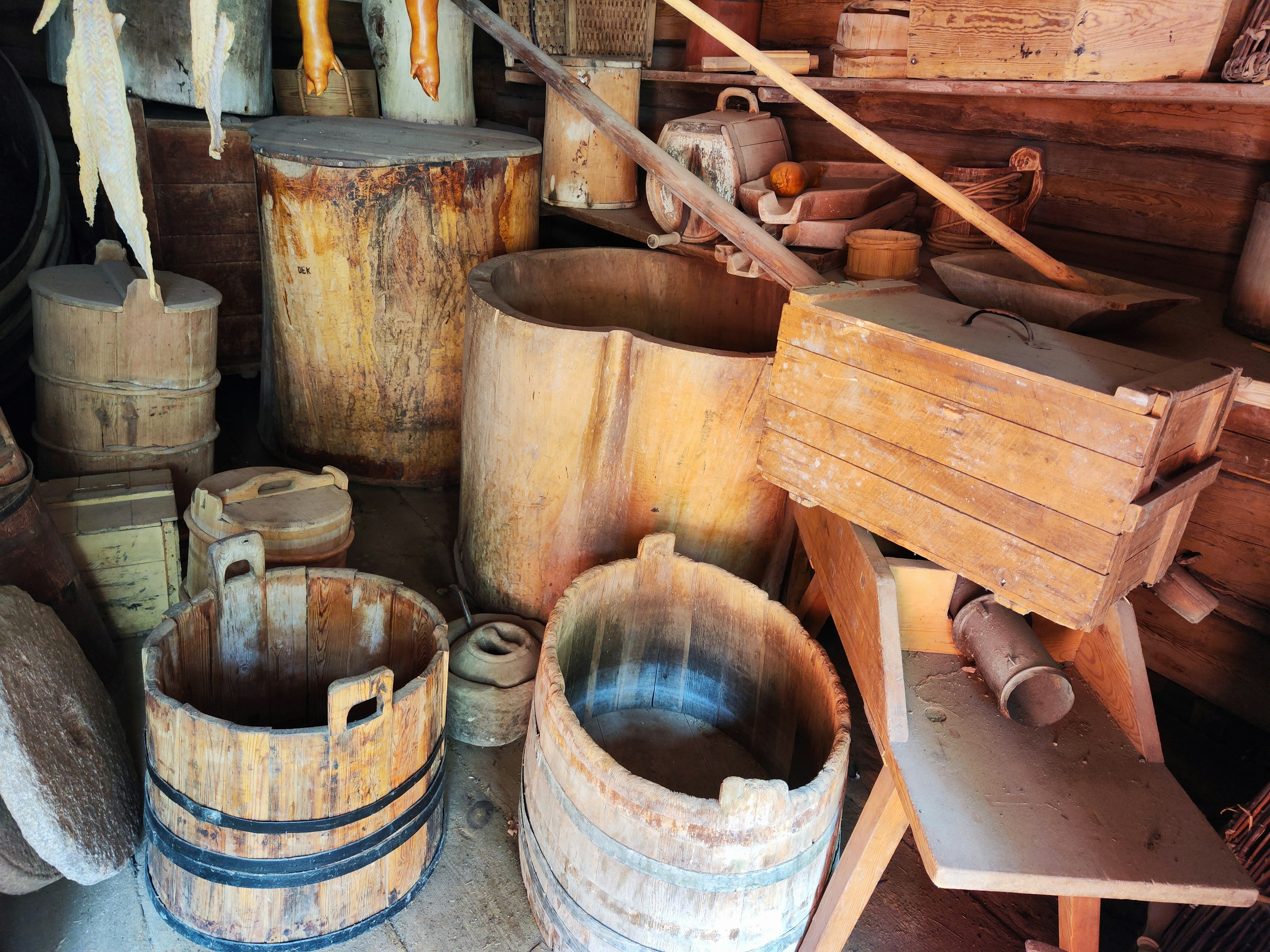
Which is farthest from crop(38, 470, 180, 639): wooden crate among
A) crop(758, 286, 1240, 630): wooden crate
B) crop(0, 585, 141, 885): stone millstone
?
crop(758, 286, 1240, 630): wooden crate

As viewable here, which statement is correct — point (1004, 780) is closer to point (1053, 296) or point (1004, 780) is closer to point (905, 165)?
point (1053, 296)

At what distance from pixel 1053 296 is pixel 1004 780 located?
3.11ft

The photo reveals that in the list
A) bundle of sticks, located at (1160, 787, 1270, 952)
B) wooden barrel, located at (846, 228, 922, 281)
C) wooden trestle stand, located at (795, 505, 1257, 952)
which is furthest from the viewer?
wooden barrel, located at (846, 228, 922, 281)

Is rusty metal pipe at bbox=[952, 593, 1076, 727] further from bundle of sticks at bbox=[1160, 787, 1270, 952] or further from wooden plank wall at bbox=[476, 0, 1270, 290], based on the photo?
wooden plank wall at bbox=[476, 0, 1270, 290]

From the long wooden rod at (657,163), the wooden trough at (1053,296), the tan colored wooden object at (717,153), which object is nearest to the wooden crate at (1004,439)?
the wooden trough at (1053,296)

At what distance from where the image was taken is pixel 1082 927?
173cm

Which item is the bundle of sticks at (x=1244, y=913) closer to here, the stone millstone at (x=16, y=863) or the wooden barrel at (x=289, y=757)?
the wooden barrel at (x=289, y=757)

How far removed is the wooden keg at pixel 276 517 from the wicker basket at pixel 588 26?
187 centimetres

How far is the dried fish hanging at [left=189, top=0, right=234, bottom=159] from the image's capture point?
1.25 m

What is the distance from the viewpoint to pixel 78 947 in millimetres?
1867

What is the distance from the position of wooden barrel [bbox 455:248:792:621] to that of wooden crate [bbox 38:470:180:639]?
2.87 feet

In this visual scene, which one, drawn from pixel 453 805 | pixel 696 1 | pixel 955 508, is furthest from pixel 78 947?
pixel 696 1

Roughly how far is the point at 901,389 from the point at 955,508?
24 centimetres

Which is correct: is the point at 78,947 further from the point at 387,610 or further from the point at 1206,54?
the point at 1206,54
